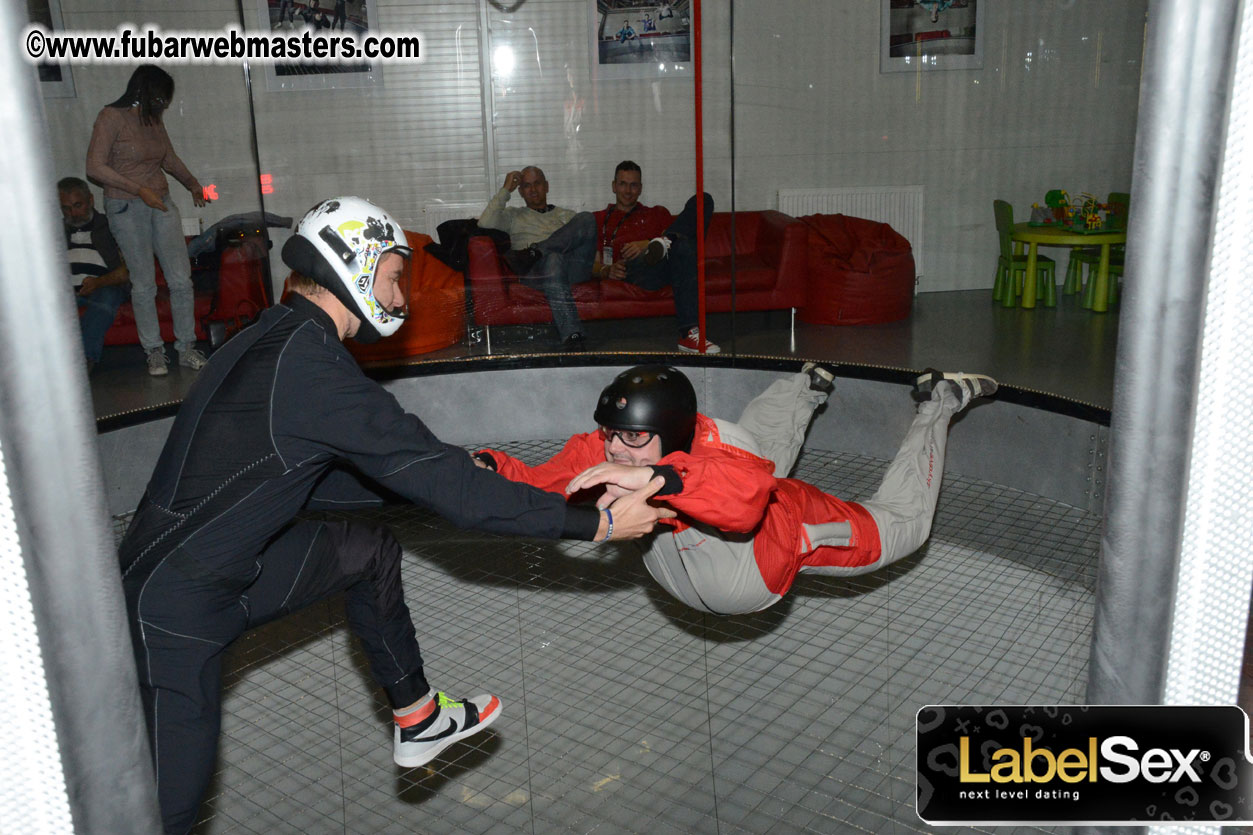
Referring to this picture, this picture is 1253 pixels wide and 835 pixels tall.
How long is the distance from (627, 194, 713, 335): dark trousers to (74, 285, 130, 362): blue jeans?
9.81ft

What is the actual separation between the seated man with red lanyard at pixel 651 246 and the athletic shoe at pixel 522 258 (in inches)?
14.8

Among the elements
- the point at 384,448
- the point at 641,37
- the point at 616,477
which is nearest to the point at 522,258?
the point at 641,37

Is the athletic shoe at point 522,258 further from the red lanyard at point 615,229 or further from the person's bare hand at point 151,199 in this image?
the person's bare hand at point 151,199

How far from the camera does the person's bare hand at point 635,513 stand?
2502mm

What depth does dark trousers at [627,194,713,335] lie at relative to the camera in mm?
6180

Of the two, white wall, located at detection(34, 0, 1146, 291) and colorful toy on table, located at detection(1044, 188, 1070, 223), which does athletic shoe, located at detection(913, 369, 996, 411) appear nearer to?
white wall, located at detection(34, 0, 1146, 291)

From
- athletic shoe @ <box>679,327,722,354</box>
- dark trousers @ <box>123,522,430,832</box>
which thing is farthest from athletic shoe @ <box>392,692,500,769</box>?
athletic shoe @ <box>679,327,722,354</box>

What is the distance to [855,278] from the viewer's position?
6.86m

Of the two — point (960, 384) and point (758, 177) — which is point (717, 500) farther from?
point (758, 177)

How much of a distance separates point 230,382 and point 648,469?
104 cm

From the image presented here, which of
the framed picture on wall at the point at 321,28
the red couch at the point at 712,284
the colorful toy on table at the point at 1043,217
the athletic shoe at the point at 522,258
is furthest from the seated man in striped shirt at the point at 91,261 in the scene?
the colorful toy on table at the point at 1043,217

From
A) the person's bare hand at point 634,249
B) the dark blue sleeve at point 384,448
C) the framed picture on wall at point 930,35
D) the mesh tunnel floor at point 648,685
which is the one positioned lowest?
the mesh tunnel floor at point 648,685

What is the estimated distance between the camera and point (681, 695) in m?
3.49

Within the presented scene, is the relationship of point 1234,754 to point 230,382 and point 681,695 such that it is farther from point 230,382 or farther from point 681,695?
point 681,695
